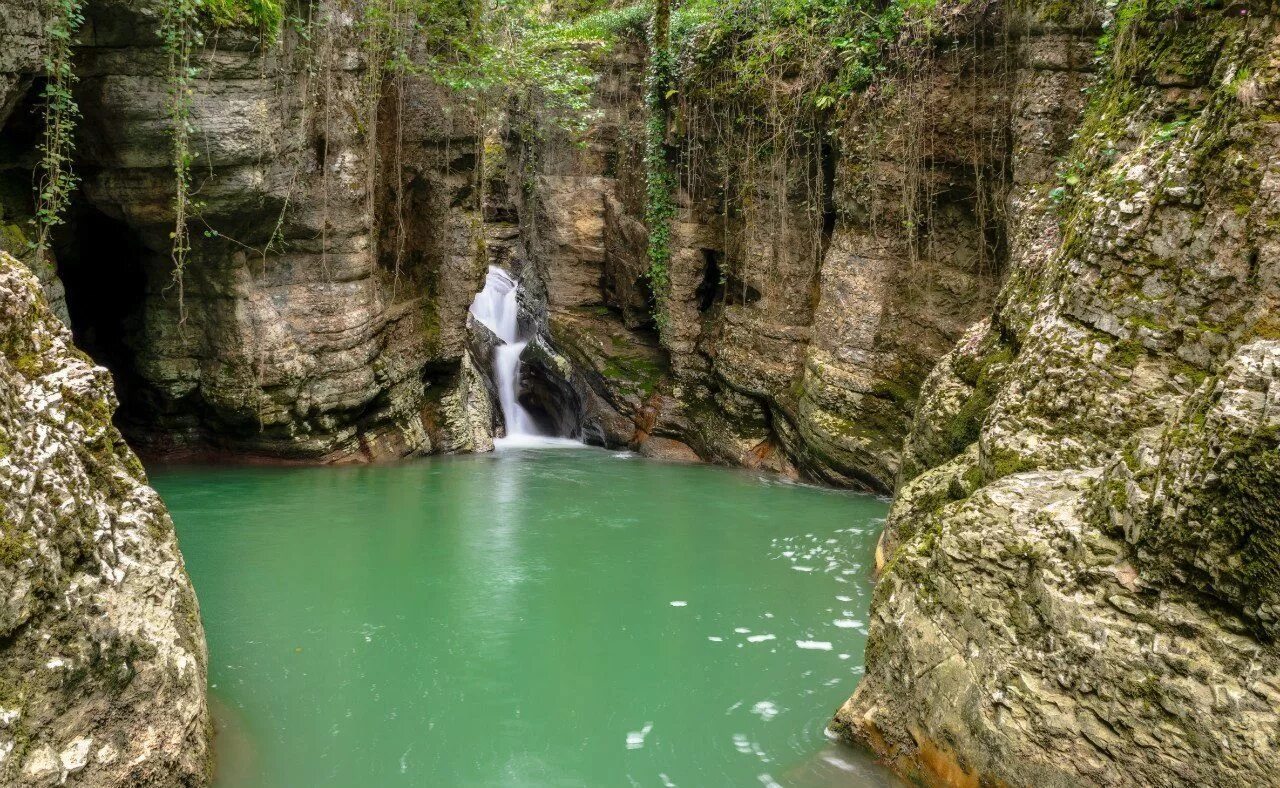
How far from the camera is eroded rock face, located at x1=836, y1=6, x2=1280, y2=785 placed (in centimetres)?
298

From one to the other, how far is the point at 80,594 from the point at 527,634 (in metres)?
3.00

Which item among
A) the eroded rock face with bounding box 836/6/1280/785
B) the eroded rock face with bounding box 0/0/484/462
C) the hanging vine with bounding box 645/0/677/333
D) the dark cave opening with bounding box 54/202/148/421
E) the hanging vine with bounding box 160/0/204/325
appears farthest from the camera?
the hanging vine with bounding box 645/0/677/333

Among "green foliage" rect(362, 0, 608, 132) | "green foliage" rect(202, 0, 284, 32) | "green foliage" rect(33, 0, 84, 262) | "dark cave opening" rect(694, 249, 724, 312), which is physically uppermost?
"green foliage" rect(362, 0, 608, 132)

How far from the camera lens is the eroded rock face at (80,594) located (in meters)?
3.11

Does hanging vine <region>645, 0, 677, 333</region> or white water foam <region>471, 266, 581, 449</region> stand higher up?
hanging vine <region>645, 0, 677, 333</region>

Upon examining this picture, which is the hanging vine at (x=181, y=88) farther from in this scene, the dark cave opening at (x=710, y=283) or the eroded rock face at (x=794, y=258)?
the dark cave opening at (x=710, y=283)

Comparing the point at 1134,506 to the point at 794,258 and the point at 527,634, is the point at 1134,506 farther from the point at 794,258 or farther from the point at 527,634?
the point at 794,258

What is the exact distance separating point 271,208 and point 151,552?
319 inches

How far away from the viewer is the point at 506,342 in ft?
59.2

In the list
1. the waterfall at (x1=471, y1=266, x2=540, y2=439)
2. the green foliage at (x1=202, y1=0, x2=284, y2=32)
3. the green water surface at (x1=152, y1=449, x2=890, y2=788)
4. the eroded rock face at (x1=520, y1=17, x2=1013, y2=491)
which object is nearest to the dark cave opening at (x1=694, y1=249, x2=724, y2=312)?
the eroded rock face at (x1=520, y1=17, x2=1013, y2=491)

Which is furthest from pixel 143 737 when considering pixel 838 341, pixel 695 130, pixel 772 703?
pixel 695 130

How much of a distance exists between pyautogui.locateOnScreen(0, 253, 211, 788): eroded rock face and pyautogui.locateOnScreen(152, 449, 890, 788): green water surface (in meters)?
0.62

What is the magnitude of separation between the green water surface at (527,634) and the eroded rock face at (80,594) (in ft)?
2.03

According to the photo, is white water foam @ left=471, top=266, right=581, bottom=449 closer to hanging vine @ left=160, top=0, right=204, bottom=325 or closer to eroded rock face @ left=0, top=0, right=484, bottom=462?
eroded rock face @ left=0, top=0, right=484, bottom=462
